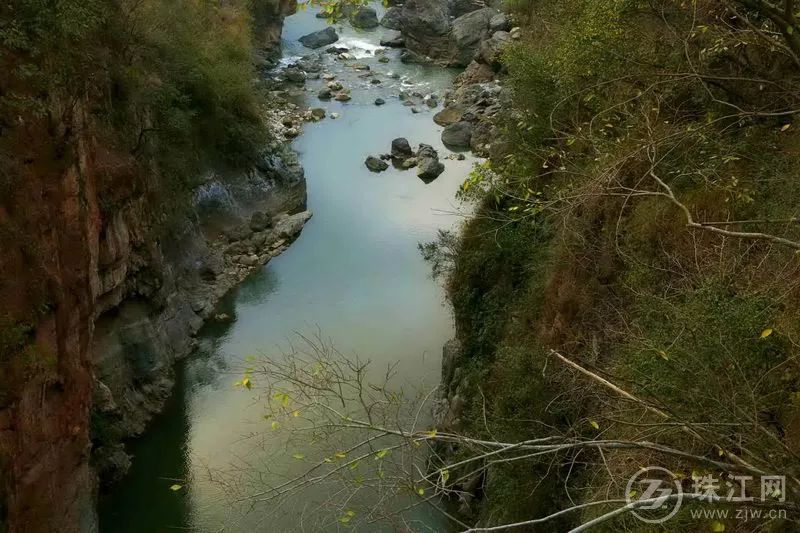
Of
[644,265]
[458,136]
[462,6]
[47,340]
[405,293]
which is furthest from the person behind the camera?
[462,6]

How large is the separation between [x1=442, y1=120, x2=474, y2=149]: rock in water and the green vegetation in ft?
50.1

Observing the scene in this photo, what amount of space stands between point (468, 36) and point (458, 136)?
1275 cm

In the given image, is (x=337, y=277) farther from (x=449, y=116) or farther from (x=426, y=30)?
(x=426, y=30)

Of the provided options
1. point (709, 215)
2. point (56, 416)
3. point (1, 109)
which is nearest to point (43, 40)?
point (1, 109)

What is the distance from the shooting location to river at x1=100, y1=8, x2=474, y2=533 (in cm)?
1438

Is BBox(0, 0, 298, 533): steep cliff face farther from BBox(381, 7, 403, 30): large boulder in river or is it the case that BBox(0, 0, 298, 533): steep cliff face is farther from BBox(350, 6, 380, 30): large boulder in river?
BBox(381, 7, 403, 30): large boulder in river

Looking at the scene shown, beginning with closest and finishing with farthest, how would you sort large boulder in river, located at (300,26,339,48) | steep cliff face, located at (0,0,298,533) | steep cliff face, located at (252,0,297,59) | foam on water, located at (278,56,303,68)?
1. steep cliff face, located at (0,0,298,533)
2. steep cliff face, located at (252,0,297,59)
3. foam on water, located at (278,56,303,68)
4. large boulder in river, located at (300,26,339,48)

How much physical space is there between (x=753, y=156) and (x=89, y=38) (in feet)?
42.3

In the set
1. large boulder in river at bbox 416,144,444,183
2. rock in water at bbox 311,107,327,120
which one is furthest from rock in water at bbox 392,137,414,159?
rock in water at bbox 311,107,327,120

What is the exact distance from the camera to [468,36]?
40812 millimetres

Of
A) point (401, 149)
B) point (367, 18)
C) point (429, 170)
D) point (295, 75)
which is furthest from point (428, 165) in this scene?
point (367, 18)

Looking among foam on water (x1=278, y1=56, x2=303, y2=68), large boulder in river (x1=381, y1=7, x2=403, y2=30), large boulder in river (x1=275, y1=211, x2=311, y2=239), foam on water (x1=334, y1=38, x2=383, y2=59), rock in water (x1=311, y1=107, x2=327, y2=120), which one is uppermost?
large boulder in river (x1=381, y1=7, x2=403, y2=30)

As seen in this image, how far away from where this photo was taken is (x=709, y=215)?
931 centimetres

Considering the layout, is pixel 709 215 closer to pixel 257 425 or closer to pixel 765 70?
pixel 765 70
